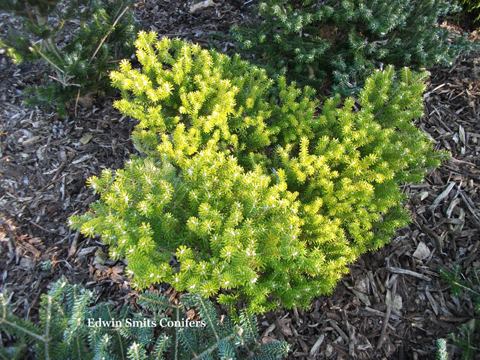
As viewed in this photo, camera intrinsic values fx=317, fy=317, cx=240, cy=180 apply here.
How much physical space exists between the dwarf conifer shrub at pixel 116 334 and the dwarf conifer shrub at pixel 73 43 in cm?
222

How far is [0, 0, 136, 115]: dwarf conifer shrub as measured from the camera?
3.11 metres

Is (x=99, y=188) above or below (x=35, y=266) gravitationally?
above

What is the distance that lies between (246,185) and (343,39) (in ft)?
8.99

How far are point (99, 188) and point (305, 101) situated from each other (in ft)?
6.96

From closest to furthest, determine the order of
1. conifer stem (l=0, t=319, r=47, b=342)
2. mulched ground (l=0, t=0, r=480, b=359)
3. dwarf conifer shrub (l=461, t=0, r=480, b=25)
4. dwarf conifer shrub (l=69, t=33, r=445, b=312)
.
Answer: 1. conifer stem (l=0, t=319, r=47, b=342)
2. dwarf conifer shrub (l=69, t=33, r=445, b=312)
3. mulched ground (l=0, t=0, r=480, b=359)
4. dwarf conifer shrub (l=461, t=0, r=480, b=25)

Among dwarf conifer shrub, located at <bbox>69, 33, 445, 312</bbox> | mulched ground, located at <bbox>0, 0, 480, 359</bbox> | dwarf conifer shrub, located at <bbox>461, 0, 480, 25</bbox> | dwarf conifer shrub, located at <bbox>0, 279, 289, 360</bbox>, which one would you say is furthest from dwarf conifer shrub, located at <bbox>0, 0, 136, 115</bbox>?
dwarf conifer shrub, located at <bbox>461, 0, 480, 25</bbox>

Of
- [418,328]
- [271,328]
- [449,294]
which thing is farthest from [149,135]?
[449,294]

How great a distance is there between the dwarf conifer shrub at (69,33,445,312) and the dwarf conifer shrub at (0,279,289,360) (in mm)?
234

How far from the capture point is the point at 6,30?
4.45 metres

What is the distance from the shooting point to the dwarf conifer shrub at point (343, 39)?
11.9 ft

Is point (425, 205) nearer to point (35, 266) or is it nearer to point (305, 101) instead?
point (305, 101)

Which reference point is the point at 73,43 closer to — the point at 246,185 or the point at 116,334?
the point at 246,185

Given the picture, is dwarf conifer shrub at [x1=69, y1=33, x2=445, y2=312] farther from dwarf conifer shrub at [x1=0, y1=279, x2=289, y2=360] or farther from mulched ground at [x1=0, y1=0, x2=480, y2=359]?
mulched ground at [x1=0, y1=0, x2=480, y2=359]

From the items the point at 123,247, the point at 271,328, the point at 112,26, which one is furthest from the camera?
the point at 112,26
